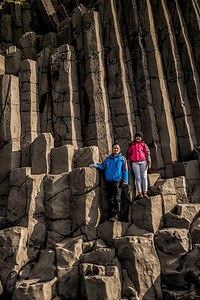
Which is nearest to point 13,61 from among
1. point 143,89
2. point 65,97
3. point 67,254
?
point 65,97

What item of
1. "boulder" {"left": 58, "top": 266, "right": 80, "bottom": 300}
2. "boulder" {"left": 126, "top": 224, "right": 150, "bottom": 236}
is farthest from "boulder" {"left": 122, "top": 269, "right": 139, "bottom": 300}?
"boulder" {"left": 58, "top": 266, "right": 80, "bottom": 300}

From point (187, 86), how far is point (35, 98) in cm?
625

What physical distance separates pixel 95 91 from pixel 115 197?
4.65m

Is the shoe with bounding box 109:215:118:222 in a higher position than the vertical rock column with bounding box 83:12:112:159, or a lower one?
→ lower

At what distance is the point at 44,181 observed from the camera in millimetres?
6691

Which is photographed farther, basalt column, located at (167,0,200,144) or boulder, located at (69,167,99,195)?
basalt column, located at (167,0,200,144)

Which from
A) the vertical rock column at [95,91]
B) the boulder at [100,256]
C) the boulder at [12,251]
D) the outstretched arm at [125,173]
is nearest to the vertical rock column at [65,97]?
the vertical rock column at [95,91]

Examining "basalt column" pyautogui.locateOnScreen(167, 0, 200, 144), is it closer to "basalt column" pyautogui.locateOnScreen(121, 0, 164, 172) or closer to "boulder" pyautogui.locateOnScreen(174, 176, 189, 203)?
"basalt column" pyautogui.locateOnScreen(121, 0, 164, 172)

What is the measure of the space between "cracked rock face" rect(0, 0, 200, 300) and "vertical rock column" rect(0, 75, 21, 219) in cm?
4

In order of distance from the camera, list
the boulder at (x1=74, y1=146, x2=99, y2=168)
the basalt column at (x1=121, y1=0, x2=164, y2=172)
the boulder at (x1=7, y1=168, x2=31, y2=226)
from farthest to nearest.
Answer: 1. the basalt column at (x1=121, y1=0, x2=164, y2=172)
2. the boulder at (x1=74, y1=146, x2=99, y2=168)
3. the boulder at (x1=7, y1=168, x2=31, y2=226)

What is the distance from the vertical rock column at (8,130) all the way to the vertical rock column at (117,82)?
3747mm

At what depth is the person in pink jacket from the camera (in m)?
6.10

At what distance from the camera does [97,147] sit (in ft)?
23.6

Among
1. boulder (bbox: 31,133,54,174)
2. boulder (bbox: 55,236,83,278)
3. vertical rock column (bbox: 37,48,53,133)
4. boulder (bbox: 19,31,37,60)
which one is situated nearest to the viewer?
boulder (bbox: 55,236,83,278)
